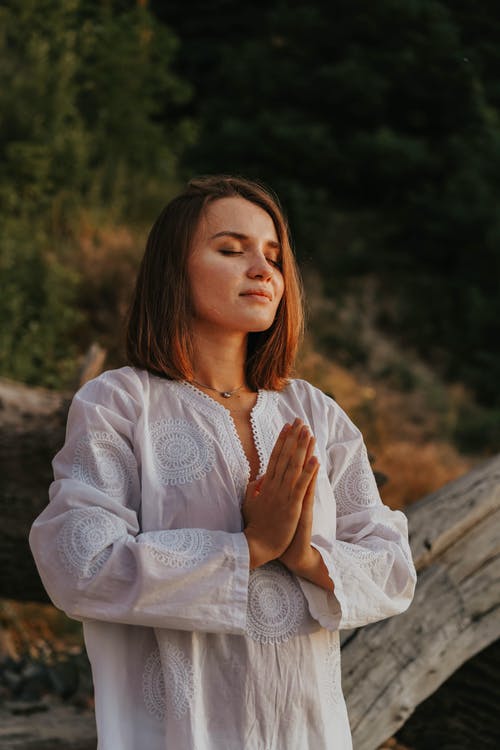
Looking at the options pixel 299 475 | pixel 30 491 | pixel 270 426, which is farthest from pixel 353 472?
pixel 30 491

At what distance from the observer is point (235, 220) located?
6.42 feet

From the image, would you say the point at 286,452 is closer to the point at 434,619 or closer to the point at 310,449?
the point at 310,449

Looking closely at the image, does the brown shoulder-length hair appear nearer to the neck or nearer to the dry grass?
the neck

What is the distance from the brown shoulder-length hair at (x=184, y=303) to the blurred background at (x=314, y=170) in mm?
4424

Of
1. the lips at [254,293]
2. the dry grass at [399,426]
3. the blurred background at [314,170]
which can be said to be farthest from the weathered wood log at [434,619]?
the blurred background at [314,170]

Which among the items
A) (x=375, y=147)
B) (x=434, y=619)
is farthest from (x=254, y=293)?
(x=375, y=147)

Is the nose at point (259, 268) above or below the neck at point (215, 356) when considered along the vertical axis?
above

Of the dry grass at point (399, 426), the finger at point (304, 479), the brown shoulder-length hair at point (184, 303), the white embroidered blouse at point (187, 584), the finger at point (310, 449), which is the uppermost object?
the brown shoulder-length hair at point (184, 303)

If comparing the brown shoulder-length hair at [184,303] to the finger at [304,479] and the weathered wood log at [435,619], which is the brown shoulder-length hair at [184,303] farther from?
the weathered wood log at [435,619]

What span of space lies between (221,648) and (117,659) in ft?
0.60

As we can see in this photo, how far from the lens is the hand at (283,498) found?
1.72m

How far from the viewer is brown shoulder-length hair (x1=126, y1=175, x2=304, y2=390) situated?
195 cm

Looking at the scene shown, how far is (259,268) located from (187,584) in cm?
61

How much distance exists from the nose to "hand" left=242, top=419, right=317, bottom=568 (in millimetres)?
336
